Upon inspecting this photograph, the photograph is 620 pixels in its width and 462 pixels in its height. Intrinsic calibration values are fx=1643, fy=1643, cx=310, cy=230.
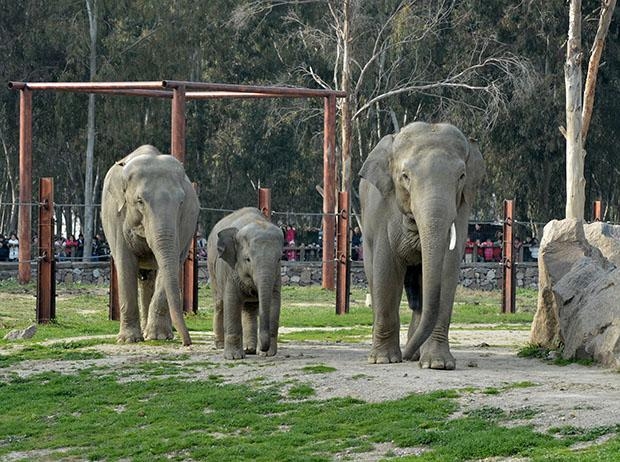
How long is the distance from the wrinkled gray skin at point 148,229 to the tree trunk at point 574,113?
10181mm

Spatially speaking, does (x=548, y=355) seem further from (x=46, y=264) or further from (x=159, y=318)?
(x=46, y=264)

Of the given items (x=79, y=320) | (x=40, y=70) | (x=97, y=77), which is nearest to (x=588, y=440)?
(x=79, y=320)

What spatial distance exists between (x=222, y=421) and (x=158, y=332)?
5.61 metres

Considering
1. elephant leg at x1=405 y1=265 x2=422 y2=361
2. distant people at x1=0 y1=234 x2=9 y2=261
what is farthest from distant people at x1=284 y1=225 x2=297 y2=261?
elephant leg at x1=405 y1=265 x2=422 y2=361

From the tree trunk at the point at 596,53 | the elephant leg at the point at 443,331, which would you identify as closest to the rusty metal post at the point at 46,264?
the elephant leg at the point at 443,331

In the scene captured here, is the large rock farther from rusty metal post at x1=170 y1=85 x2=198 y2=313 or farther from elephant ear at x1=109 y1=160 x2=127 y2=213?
rusty metal post at x1=170 y1=85 x2=198 y2=313

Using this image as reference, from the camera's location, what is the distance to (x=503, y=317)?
919 inches

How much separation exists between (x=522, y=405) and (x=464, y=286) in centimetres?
2562

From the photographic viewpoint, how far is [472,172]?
1405 centimetres

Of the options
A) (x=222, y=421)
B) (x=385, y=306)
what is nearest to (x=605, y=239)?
(x=385, y=306)

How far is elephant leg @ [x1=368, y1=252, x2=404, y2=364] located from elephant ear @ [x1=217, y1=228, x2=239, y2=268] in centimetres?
150

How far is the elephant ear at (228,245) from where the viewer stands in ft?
49.7

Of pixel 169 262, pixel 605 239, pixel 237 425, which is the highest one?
pixel 605 239

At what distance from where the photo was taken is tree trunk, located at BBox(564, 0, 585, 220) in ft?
85.6
